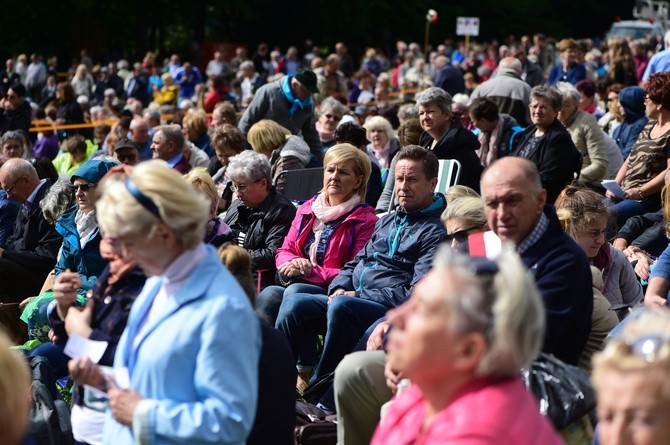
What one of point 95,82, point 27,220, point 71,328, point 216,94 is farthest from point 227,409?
point 95,82

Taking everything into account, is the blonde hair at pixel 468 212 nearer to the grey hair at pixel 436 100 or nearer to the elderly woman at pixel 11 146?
the grey hair at pixel 436 100

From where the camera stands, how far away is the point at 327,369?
6.27m

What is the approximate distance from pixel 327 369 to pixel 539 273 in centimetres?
215

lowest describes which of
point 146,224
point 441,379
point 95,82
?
point 95,82

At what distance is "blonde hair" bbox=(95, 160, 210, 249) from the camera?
134 inches

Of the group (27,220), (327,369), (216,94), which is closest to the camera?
(327,369)

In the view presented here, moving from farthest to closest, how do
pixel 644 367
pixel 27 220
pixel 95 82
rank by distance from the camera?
pixel 95 82, pixel 27 220, pixel 644 367

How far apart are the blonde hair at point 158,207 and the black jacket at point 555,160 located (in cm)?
558

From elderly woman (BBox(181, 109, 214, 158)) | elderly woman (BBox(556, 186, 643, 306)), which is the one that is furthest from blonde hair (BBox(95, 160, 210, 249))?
elderly woman (BBox(181, 109, 214, 158))

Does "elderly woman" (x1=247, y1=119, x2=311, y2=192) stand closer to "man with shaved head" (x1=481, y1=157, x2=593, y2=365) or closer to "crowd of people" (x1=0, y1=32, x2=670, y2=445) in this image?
"crowd of people" (x1=0, y1=32, x2=670, y2=445)

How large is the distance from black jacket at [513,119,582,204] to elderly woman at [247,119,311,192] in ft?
6.47

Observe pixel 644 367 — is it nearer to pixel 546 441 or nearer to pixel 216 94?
pixel 546 441

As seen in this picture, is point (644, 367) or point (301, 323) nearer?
point (644, 367)

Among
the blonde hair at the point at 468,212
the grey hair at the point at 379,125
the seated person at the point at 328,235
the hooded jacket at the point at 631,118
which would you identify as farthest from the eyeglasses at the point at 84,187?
the hooded jacket at the point at 631,118
